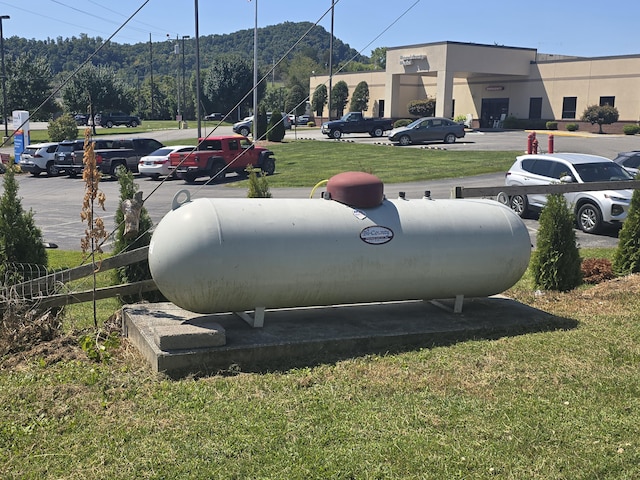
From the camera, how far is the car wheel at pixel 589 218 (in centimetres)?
1600

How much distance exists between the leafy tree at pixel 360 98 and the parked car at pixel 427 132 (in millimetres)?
25413

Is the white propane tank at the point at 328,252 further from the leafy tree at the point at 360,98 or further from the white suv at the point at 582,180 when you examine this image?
the leafy tree at the point at 360,98

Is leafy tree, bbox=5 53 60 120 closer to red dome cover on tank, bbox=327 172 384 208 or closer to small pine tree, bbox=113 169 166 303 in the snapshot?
small pine tree, bbox=113 169 166 303

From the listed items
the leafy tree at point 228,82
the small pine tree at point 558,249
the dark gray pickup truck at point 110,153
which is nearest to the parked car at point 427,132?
the dark gray pickup truck at point 110,153

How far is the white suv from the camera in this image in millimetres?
15781

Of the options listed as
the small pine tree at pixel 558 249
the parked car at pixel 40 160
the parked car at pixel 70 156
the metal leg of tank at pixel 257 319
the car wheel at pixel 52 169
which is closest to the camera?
the metal leg of tank at pixel 257 319

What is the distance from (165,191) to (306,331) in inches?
883

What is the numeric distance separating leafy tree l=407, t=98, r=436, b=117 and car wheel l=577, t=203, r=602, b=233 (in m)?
44.7

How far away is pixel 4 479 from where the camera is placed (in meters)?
4.19

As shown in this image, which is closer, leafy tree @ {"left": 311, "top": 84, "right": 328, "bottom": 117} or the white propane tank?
the white propane tank

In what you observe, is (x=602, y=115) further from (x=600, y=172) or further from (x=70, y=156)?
(x=70, y=156)

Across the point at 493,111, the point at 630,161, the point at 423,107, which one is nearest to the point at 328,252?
the point at 630,161

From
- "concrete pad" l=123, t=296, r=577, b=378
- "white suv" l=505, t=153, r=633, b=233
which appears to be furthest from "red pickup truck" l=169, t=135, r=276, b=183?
"concrete pad" l=123, t=296, r=577, b=378

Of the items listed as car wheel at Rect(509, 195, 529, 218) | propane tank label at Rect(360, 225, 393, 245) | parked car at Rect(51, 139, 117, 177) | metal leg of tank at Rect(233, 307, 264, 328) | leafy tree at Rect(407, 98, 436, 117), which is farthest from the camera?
leafy tree at Rect(407, 98, 436, 117)
